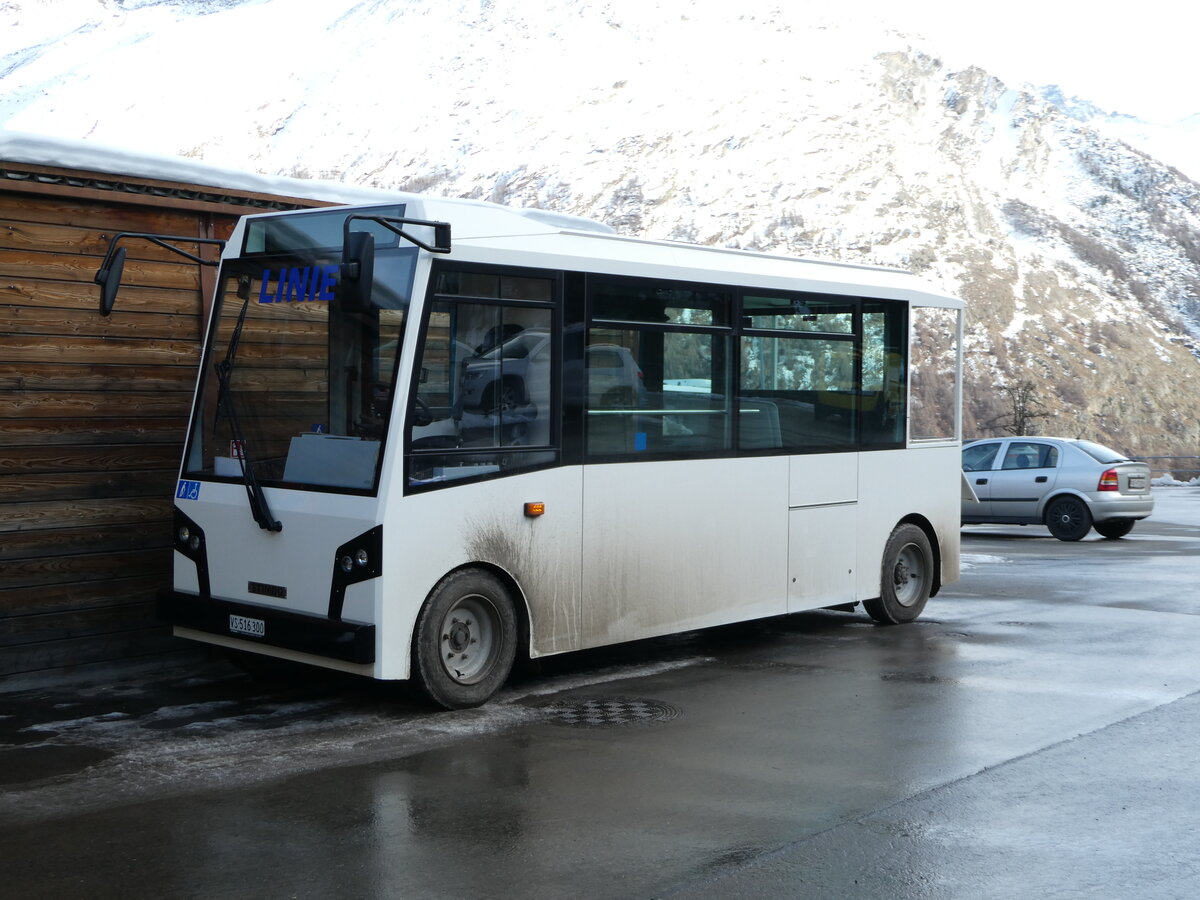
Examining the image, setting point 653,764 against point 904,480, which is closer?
point 653,764

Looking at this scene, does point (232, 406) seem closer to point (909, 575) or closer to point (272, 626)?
point (272, 626)

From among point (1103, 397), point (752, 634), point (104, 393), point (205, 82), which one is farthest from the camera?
point (205, 82)

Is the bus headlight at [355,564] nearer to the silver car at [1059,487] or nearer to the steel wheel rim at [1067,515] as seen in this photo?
the silver car at [1059,487]

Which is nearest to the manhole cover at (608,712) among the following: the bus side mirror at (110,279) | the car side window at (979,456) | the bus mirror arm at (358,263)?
the bus mirror arm at (358,263)

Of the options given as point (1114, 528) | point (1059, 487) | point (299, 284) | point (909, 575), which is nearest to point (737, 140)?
point (1059, 487)

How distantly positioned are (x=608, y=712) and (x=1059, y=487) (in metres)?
14.7

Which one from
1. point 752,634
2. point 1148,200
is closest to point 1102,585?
point 752,634

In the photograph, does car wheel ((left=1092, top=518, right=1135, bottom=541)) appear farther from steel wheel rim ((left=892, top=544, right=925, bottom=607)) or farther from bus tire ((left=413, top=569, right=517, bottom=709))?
bus tire ((left=413, top=569, right=517, bottom=709))

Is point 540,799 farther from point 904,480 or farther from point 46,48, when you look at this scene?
point 46,48

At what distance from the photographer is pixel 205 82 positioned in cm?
12050

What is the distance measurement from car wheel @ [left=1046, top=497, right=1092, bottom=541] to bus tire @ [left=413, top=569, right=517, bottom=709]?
14.4 m

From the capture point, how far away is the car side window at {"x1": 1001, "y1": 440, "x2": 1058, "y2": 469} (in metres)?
21.6

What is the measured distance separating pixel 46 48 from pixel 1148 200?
102319 millimetres

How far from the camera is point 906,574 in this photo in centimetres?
1207
